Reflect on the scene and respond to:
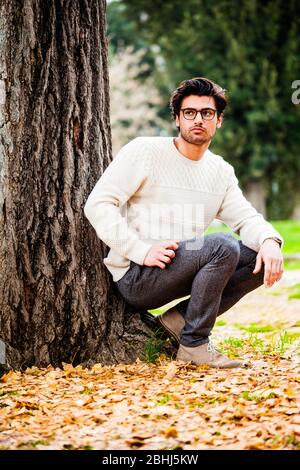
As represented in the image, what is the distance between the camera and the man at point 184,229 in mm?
3605

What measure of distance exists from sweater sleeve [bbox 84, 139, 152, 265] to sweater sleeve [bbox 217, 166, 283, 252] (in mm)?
639

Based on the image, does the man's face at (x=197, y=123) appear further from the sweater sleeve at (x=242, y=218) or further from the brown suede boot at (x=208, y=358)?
the brown suede boot at (x=208, y=358)

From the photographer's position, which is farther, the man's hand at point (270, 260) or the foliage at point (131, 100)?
the foliage at point (131, 100)

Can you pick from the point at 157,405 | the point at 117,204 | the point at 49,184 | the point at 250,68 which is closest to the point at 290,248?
the point at 117,204

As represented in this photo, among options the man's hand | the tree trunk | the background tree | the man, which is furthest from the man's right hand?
the background tree

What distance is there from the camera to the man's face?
→ 3.78 meters

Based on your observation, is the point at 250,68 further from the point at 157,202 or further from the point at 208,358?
the point at 208,358

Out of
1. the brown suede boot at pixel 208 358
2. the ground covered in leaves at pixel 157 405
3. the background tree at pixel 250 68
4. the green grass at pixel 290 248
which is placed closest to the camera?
the ground covered in leaves at pixel 157 405

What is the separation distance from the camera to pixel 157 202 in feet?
12.5

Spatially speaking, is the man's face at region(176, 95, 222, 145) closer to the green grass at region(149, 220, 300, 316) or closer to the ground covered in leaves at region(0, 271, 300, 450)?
the ground covered in leaves at region(0, 271, 300, 450)

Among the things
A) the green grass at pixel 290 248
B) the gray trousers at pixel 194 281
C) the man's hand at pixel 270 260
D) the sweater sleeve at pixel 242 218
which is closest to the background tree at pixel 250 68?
the green grass at pixel 290 248

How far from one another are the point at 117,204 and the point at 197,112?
28.5 inches
